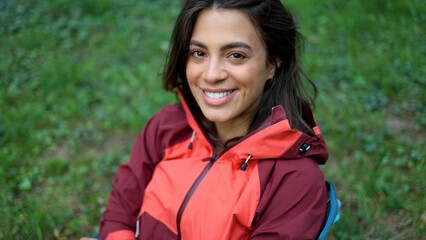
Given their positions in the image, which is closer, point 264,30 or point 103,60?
point 264,30

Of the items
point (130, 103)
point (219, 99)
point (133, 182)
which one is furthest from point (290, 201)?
point (130, 103)

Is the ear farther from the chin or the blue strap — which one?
the blue strap

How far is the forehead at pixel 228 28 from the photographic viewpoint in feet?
5.90

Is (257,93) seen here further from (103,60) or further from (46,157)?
(103,60)

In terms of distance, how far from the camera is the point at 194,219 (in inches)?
72.3

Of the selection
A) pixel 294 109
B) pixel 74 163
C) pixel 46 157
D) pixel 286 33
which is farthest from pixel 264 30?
pixel 46 157

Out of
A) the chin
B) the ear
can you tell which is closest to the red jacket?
the chin

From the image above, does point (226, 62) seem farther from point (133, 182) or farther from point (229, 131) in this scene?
point (133, 182)

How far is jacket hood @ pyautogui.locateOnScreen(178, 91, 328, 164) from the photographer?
68.9 inches

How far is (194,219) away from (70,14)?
3974 mm

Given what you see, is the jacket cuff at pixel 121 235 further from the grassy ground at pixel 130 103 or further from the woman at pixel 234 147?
the grassy ground at pixel 130 103

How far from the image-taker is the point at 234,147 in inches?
73.0

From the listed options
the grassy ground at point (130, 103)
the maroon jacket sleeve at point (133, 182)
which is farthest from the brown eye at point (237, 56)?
the grassy ground at point (130, 103)

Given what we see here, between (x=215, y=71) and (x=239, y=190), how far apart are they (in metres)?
0.64
